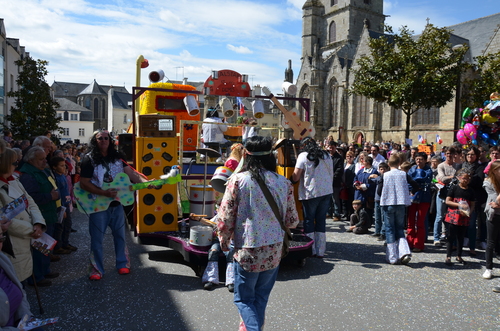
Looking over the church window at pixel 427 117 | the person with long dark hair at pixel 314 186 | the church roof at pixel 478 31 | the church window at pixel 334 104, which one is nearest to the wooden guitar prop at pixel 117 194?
the person with long dark hair at pixel 314 186

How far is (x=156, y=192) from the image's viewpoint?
21.0 feet

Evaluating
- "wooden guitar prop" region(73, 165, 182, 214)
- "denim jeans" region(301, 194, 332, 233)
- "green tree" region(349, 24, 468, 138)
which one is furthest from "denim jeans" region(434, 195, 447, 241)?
"green tree" region(349, 24, 468, 138)

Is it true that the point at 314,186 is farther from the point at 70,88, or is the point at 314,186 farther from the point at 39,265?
the point at 70,88

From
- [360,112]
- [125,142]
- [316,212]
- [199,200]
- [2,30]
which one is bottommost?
[316,212]

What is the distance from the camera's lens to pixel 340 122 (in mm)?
44906

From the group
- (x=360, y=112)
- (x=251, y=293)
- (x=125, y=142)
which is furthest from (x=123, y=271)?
(x=360, y=112)

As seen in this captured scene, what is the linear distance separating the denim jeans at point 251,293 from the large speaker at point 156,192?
3500 millimetres

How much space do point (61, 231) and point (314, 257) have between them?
4.10 m

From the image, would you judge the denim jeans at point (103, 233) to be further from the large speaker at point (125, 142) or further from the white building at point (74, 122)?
the white building at point (74, 122)

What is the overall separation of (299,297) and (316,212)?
1.90 metres

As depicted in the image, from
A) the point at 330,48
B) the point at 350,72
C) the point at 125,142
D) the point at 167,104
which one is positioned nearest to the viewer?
the point at 125,142

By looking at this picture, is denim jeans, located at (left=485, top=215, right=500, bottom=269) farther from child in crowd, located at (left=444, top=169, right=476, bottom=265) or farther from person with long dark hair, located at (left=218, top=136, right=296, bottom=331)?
person with long dark hair, located at (left=218, top=136, right=296, bottom=331)

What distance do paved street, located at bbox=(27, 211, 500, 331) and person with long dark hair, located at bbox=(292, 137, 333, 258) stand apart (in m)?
0.45

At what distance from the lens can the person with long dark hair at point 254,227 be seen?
3.03m
